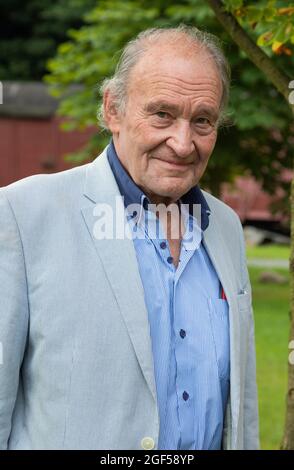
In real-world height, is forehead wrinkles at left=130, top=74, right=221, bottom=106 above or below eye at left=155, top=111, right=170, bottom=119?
above

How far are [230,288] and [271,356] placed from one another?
731 cm

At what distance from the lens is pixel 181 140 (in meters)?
2.73

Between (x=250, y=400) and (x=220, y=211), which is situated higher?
(x=220, y=211)

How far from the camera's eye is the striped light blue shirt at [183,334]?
2672 millimetres

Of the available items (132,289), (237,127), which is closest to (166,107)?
(132,289)

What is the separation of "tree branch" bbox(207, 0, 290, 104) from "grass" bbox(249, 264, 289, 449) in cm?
330

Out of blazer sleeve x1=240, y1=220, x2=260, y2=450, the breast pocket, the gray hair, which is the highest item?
the gray hair

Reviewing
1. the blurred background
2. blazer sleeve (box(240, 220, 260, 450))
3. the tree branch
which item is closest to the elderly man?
blazer sleeve (box(240, 220, 260, 450))

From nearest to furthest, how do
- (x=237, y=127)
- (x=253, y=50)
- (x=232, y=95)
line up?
(x=253, y=50) → (x=232, y=95) → (x=237, y=127)

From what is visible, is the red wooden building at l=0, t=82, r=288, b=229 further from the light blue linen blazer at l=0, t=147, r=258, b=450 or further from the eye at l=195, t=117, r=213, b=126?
the light blue linen blazer at l=0, t=147, r=258, b=450

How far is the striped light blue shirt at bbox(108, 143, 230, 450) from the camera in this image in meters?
2.67

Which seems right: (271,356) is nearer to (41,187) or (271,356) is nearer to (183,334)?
(183,334)

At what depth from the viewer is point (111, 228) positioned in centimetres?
273

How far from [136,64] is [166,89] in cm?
15
